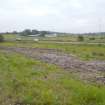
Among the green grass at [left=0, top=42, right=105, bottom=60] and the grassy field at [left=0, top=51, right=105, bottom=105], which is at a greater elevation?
the grassy field at [left=0, top=51, right=105, bottom=105]

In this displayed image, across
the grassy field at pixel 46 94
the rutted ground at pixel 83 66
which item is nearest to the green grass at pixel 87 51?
the rutted ground at pixel 83 66

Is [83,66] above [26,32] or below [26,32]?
above

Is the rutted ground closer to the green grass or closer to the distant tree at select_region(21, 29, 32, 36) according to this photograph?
the green grass

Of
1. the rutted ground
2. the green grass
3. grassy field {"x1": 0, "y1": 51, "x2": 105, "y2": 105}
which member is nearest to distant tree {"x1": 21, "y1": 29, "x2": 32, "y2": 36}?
the green grass

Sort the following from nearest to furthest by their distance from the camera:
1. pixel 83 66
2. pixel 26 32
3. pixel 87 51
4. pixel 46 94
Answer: pixel 46 94, pixel 83 66, pixel 87 51, pixel 26 32

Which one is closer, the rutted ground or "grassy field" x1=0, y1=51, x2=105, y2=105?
"grassy field" x1=0, y1=51, x2=105, y2=105

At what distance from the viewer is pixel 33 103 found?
8172 millimetres

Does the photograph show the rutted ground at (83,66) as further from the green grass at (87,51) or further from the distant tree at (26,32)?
the distant tree at (26,32)

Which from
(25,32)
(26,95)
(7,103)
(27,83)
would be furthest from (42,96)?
(25,32)

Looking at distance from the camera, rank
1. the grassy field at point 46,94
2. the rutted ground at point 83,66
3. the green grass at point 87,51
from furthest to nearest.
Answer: the green grass at point 87,51 < the rutted ground at point 83,66 < the grassy field at point 46,94

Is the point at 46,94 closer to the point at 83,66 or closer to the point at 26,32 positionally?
the point at 83,66

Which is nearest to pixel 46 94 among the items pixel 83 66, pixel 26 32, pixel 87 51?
pixel 83 66

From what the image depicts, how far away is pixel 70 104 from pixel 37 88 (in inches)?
89.0

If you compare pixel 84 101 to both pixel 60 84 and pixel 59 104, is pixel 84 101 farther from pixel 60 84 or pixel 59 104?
pixel 60 84
